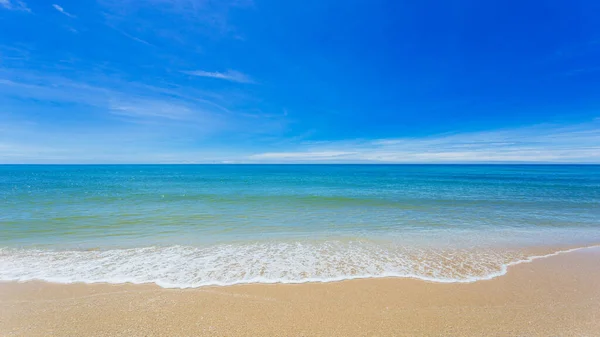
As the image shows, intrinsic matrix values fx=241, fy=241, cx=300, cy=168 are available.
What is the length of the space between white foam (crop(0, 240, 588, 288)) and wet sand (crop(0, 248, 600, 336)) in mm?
423

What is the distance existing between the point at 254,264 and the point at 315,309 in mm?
2767

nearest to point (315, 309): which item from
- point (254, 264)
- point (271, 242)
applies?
point (254, 264)

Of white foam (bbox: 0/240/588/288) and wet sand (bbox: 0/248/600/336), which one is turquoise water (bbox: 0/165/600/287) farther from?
wet sand (bbox: 0/248/600/336)

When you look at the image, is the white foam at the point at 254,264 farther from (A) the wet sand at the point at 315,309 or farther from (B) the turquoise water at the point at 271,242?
(A) the wet sand at the point at 315,309

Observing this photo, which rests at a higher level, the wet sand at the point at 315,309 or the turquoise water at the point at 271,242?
the wet sand at the point at 315,309

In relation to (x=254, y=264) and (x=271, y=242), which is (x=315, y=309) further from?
(x=271, y=242)

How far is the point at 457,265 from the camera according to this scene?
6.86 meters

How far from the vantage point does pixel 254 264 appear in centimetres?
694

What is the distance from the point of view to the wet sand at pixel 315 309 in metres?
4.11

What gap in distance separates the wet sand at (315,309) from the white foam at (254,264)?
0.42 metres

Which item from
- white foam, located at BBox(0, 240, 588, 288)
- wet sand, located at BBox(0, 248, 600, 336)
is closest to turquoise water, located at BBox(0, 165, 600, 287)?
white foam, located at BBox(0, 240, 588, 288)

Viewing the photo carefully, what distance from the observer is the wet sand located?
162 inches

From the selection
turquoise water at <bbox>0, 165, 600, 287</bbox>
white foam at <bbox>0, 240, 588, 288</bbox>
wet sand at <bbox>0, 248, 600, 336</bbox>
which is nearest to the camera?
wet sand at <bbox>0, 248, 600, 336</bbox>

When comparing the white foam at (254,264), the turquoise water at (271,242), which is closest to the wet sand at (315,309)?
the white foam at (254,264)
